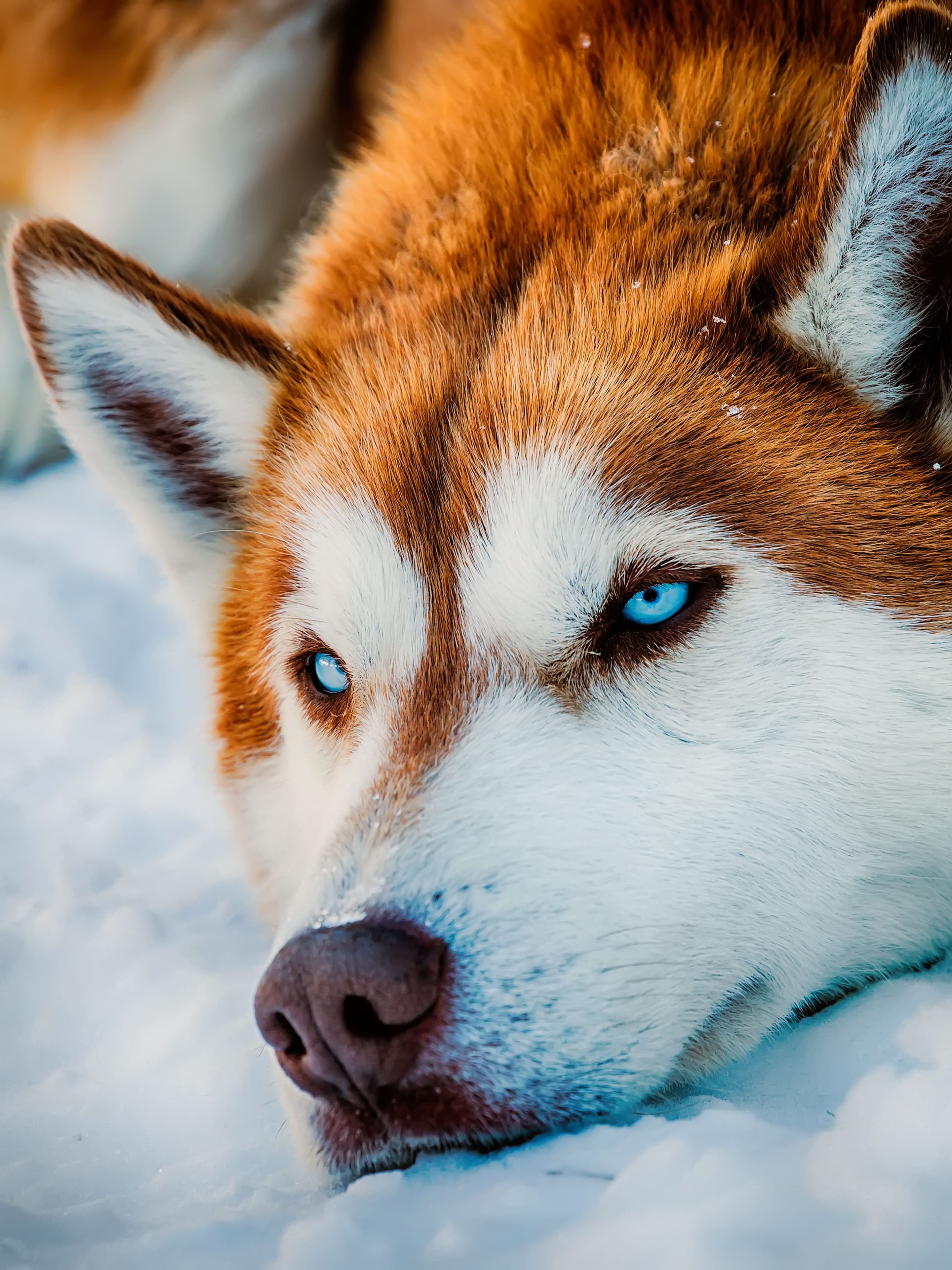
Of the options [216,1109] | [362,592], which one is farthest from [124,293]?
[216,1109]

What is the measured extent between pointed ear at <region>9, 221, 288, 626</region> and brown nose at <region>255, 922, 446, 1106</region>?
1.26 meters

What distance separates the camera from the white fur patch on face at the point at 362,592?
73.0 inches

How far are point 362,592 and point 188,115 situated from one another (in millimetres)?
2577

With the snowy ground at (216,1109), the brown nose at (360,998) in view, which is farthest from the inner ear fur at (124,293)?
the brown nose at (360,998)

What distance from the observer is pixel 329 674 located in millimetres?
2115

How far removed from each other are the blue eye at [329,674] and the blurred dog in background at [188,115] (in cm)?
205

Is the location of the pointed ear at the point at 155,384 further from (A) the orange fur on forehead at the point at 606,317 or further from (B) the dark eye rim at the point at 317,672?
(B) the dark eye rim at the point at 317,672

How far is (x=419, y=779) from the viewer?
1.66m

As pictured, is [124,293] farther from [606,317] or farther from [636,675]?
[636,675]

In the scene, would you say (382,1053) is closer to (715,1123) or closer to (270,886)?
(715,1123)

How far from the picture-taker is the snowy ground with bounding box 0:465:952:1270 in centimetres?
128

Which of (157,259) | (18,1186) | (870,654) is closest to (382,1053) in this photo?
(18,1186)

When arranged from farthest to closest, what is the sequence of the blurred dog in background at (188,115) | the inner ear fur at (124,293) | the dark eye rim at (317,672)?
the blurred dog in background at (188,115), the inner ear fur at (124,293), the dark eye rim at (317,672)

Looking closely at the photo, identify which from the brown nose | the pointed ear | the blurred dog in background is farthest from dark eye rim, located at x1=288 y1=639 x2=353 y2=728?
the blurred dog in background
